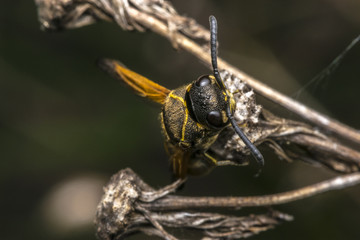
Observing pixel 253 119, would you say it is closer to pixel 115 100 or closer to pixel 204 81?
pixel 204 81

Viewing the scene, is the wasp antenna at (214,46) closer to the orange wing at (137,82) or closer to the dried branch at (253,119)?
the dried branch at (253,119)

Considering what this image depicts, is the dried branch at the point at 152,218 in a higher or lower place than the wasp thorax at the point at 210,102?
lower

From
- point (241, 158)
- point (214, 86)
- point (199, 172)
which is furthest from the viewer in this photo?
point (199, 172)

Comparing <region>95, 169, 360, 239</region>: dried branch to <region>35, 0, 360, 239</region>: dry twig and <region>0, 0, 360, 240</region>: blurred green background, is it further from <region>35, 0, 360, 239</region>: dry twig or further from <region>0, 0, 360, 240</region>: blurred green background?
<region>0, 0, 360, 240</region>: blurred green background

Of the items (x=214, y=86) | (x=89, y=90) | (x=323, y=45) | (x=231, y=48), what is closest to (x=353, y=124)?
(x=323, y=45)

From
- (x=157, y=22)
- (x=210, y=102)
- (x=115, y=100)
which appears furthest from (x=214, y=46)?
(x=115, y=100)

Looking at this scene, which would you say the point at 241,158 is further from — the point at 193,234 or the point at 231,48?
the point at 231,48

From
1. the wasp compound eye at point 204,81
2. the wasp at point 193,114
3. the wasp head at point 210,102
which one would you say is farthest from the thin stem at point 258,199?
the wasp compound eye at point 204,81
